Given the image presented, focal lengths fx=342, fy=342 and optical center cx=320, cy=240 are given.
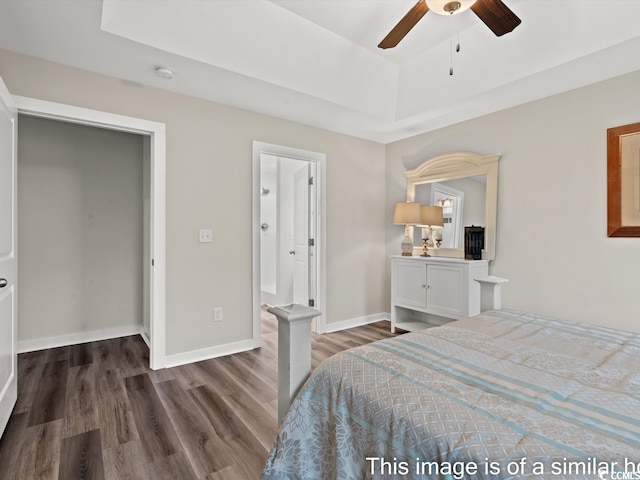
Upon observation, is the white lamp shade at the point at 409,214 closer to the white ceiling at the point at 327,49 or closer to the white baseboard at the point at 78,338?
the white ceiling at the point at 327,49

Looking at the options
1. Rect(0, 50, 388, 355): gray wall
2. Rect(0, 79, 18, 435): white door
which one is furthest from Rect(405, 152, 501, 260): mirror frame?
Rect(0, 79, 18, 435): white door

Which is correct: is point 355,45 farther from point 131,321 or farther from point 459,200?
point 131,321

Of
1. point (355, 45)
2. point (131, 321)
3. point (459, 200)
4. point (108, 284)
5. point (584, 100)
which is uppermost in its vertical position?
point (355, 45)

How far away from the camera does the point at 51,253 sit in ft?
11.2

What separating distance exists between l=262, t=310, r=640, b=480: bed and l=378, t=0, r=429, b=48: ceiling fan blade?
161cm

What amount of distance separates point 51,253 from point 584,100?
500 cm

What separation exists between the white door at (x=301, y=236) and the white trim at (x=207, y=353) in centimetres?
102

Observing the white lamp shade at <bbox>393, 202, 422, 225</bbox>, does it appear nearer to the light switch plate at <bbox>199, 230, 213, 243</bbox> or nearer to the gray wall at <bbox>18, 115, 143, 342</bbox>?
the light switch plate at <bbox>199, 230, 213, 243</bbox>

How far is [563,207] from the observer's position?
9.36 feet

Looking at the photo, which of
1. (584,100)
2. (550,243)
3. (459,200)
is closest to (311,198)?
(459,200)

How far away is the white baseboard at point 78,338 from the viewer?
3.28 metres

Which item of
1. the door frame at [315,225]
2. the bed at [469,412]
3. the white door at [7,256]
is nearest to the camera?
the bed at [469,412]

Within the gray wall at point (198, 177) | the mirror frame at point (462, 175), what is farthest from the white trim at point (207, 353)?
the mirror frame at point (462, 175)

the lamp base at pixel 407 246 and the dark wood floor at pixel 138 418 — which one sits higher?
the lamp base at pixel 407 246
